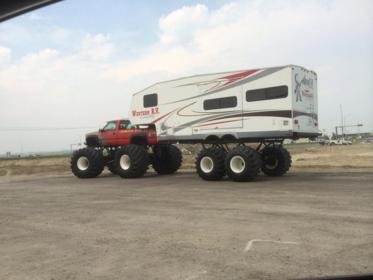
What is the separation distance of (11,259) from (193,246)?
2.58m

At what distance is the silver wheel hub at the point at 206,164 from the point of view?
773 inches

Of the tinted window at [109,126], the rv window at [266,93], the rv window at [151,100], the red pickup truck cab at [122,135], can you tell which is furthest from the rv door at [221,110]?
the tinted window at [109,126]

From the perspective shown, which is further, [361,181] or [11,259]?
[361,181]

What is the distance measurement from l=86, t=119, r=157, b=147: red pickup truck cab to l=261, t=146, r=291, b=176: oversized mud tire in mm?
4773

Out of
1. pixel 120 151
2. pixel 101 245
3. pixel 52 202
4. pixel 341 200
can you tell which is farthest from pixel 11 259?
pixel 120 151

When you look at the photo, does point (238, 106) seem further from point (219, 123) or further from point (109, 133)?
point (109, 133)

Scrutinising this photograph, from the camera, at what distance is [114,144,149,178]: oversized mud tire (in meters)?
21.7

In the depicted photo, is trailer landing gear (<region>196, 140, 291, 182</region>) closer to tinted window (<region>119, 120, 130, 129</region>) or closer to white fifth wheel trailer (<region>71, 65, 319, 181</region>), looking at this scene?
white fifth wheel trailer (<region>71, 65, 319, 181</region>)

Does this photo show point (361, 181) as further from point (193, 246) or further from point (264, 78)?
point (193, 246)

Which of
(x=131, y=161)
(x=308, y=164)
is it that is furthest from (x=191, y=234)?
(x=308, y=164)

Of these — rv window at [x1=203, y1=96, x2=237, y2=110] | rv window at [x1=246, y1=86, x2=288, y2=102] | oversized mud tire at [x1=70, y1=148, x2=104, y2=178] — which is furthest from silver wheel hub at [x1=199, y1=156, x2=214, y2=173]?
oversized mud tire at [x1=70, y1=148, x2=104, y2=178]

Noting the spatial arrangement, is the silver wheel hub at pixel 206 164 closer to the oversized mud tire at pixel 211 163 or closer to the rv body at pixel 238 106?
the oversized mud tire at pixel 211 163

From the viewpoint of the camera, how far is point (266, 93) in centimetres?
1861

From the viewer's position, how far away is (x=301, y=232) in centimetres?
857
